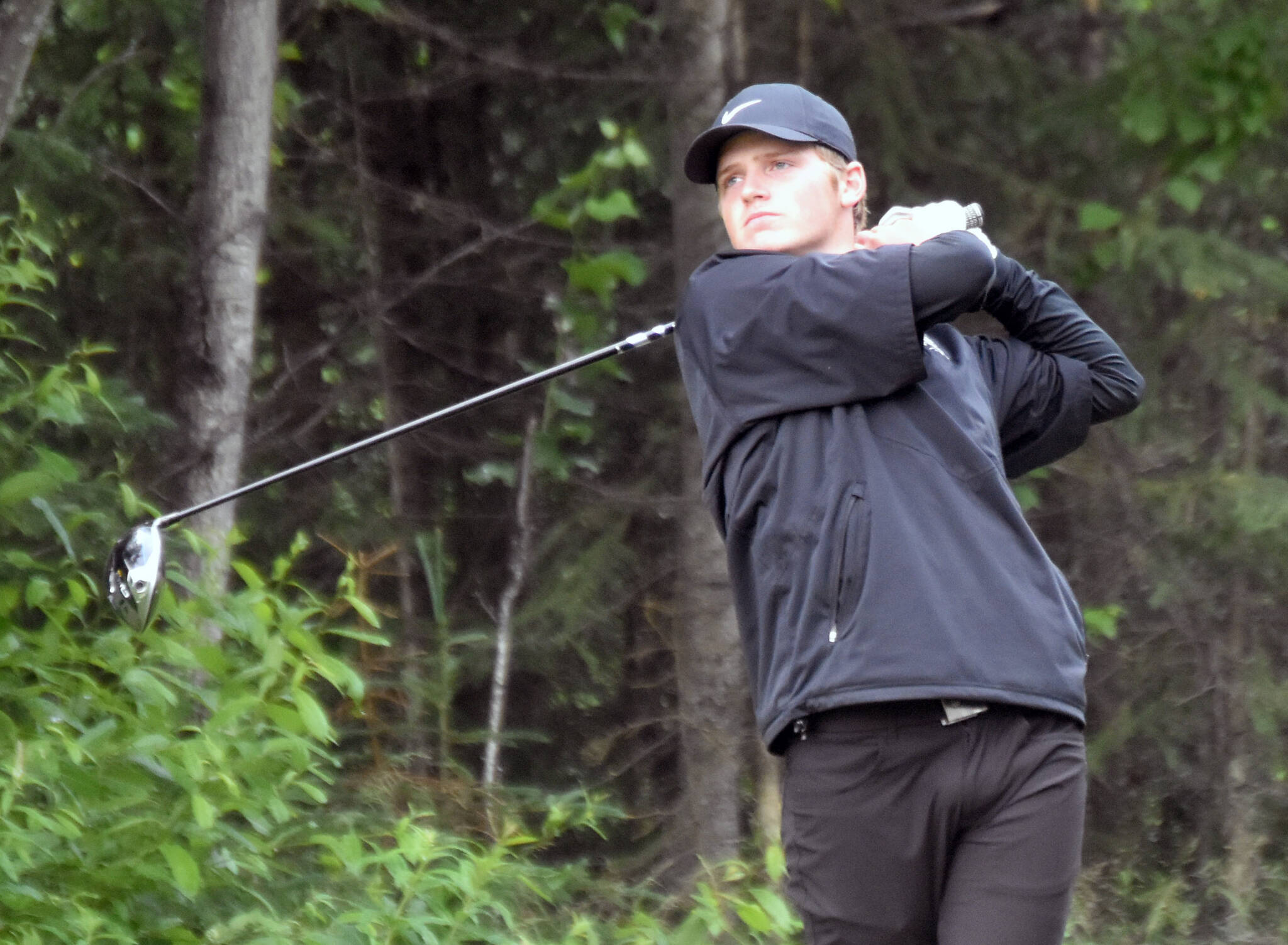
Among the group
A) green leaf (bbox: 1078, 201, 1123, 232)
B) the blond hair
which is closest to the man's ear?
the blond hair

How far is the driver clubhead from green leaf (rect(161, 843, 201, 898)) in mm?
517

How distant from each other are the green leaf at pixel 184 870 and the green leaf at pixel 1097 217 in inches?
164

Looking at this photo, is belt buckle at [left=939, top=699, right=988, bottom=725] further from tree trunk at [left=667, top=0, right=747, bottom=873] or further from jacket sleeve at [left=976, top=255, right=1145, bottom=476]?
tree trunk at [left=667, top=0, right=747, bottom=873]

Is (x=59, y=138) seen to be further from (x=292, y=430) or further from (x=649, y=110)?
(x=649, y=110)

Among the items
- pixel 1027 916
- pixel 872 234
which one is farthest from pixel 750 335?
pixel 1027 916

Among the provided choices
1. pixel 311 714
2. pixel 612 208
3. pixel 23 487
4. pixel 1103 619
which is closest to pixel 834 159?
pixel 311 714

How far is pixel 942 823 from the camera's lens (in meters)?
2.45

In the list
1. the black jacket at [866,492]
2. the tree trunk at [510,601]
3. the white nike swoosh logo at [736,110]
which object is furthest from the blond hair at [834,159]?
the tree trunk at [510,601]

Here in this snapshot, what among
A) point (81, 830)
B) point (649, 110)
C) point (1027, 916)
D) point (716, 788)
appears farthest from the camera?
point (649, 110)

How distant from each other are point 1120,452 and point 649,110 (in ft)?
7.95

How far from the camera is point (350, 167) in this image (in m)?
6.78

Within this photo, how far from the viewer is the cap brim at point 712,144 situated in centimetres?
272

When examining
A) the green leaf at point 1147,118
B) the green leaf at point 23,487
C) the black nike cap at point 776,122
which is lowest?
the green leaf at point 23,487

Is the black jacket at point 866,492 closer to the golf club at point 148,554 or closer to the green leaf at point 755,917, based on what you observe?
the golf club at point 148,554
